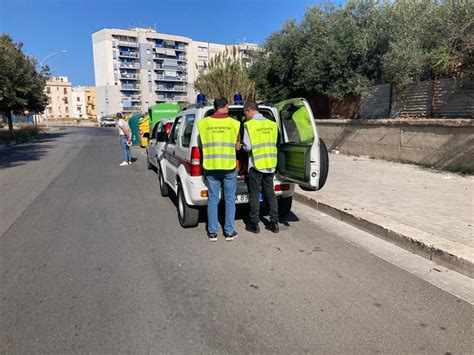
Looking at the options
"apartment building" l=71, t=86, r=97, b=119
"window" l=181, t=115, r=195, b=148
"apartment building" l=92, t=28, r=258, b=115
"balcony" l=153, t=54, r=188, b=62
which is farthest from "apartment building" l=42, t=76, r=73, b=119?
"window" l=181, t=115, r=195, b=148

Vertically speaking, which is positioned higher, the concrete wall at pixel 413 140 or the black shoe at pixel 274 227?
the concrete wall at pixel 413 140

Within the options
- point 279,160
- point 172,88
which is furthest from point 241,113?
point 172,88

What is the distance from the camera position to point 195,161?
5102mm

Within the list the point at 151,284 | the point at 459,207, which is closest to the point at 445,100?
the point at 459,207

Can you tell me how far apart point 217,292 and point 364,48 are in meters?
11.6

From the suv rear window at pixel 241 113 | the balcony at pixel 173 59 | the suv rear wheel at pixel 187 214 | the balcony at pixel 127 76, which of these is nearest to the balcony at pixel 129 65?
the balcony at pixel 127 76

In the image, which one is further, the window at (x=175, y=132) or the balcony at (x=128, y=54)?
the balcony at (x=128, y=54)

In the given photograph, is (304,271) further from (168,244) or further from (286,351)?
(168,244)

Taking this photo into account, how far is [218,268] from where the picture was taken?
4.04 meters

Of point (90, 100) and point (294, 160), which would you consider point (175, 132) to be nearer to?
point (294, 160)

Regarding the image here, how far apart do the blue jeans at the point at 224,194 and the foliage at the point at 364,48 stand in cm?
711

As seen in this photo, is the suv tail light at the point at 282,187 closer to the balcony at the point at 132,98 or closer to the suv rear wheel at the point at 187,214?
the suv rear wheel at the point at 187,214

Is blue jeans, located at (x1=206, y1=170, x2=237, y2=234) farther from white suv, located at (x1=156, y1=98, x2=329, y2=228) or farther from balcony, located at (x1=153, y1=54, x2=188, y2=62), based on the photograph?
balcony, located at (x1=153, y1=54, x2=188, y2=62)

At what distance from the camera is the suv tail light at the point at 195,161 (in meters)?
5.09
